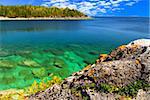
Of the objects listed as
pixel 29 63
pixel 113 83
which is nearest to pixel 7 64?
pixel 29 63

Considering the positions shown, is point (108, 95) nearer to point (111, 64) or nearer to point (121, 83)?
point (121, 83)

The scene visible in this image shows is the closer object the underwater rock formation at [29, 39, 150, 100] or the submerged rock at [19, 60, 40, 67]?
the underwater rock formation at [29, 39, 150, 100]

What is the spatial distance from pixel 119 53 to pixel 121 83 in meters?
2.98

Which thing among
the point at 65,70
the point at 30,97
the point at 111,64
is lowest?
the point at 65,70

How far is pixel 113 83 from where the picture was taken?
11141 millimetres

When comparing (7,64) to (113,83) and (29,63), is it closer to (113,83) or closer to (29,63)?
(29,63)

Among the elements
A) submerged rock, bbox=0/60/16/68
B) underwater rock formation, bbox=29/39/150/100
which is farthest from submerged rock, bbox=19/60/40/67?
underwater rock formation, bbox=29/39/150/100

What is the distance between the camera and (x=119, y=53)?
13742mm

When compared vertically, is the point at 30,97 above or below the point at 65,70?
above

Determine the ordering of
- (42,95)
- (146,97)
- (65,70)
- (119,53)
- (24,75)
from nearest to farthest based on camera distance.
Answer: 1. (146,97)
2. (42,95)
3. (119,53)
4. (24,75)
5. (65,70)

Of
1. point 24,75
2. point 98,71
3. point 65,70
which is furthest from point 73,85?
point 65,70

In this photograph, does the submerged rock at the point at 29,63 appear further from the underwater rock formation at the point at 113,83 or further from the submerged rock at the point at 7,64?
the underwater rock formation at the point at 113,83

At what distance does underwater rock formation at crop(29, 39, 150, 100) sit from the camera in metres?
10.9

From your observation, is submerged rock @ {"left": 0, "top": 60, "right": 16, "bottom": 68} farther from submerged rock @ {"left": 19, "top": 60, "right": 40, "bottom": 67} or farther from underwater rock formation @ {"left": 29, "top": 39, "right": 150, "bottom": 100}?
underwater rock formation @ {"left": 29, "top": 39, "right": 150, "bottom": 100}
